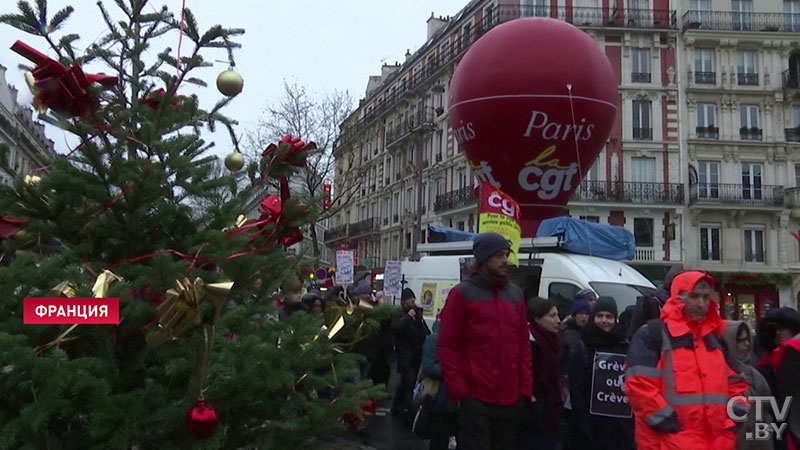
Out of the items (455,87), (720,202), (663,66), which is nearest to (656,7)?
(663,66)

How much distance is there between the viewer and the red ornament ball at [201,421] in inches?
93.5

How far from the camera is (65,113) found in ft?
9.12

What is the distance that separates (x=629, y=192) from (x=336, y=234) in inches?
1234

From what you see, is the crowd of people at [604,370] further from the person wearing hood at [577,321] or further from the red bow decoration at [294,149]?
the red bow decoration at [294,149]

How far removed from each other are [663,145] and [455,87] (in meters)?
25.4

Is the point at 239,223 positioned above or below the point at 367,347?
above

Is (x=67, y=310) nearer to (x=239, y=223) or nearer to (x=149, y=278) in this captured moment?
(x=149, y=278)

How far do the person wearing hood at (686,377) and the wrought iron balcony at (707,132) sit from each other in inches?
1403

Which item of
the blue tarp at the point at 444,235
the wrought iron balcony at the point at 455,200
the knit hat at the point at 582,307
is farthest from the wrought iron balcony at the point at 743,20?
the knit hat at the point at 582,307

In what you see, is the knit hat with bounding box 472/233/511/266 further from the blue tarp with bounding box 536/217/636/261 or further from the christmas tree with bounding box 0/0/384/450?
the blue tarp with bounding box 536/217/636/261

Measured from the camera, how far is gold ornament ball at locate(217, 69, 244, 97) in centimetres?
322

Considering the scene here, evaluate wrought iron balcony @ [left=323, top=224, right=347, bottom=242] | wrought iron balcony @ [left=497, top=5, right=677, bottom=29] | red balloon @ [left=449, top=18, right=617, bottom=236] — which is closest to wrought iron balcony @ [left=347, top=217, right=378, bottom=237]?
wrought iron balcony @ [left=323, top=224, right=347, bottom=242]

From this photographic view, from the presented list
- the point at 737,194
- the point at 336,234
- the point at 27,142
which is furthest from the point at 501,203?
the point at 336,234

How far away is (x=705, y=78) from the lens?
3656 centimetres
